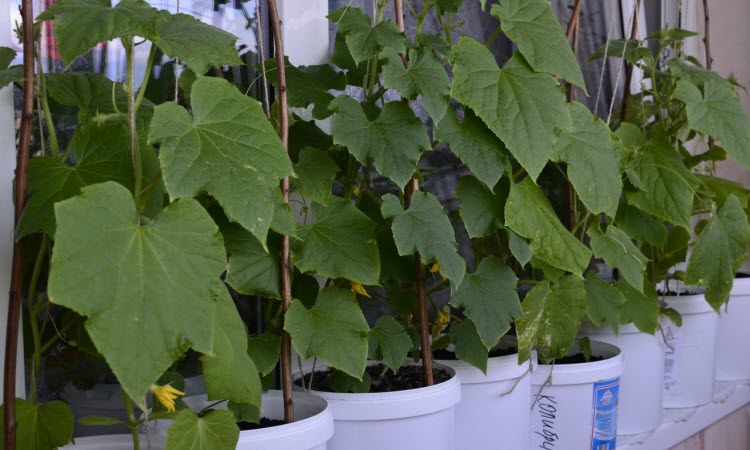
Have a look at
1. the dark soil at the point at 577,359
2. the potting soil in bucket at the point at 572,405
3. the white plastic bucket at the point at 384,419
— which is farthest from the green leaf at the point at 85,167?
the dark soil at the point at 577,359

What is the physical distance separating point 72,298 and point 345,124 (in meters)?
0.42

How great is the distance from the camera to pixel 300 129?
3.64ft

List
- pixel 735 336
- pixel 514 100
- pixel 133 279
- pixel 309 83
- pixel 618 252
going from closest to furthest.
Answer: pixel 133 279, pixel 514 100, pixel 309 83, pixel 618 252, pixel 735 336

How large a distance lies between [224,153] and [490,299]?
451 millimetres

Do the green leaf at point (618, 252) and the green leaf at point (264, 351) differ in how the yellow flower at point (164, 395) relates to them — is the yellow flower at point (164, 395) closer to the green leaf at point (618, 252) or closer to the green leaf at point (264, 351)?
the green leaf at point (264, 351)

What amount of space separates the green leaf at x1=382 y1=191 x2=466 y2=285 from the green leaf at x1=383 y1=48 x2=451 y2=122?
105 mm

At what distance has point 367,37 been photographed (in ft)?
3.15

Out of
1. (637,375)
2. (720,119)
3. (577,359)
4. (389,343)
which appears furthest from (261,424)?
(720,119)

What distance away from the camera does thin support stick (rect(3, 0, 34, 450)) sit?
0.71 meters

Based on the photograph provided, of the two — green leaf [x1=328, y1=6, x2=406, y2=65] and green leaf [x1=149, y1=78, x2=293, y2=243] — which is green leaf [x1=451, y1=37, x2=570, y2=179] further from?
green leaf [x1=149, y1=78, x2=293, y2=243]

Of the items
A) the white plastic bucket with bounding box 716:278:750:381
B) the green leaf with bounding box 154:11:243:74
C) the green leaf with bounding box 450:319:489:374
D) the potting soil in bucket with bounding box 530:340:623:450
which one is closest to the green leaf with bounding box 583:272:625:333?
the potting soil in bucket with bounding box 530:340:623:450

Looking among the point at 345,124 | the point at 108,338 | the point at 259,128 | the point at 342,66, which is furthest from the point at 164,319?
the point at 342,66

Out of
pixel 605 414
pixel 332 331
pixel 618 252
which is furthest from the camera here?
pixel 605 414

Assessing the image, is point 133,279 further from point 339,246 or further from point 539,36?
point 539,36
